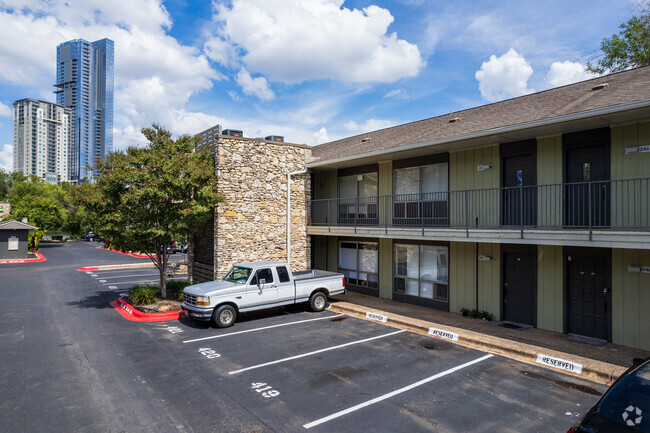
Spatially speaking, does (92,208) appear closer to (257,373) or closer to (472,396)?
(257,373)

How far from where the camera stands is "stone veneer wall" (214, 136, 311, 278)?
1535 centimetres

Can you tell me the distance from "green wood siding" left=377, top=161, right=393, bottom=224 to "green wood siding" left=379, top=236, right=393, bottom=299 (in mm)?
930

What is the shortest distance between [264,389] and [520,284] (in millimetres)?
8362

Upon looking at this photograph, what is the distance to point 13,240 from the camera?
32.6m

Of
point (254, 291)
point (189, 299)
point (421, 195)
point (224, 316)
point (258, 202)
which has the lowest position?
point (224, 316)

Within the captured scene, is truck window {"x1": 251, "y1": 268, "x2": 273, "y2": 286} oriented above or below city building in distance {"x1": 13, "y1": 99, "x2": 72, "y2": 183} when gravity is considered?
below

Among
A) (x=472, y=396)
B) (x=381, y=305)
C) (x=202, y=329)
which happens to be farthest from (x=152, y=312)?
(x=472, y=396)

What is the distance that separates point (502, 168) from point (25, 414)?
13.0m

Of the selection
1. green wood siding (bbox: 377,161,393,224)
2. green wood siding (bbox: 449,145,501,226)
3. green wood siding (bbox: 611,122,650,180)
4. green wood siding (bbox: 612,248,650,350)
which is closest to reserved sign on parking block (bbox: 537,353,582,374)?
green wood siding (bbox: 612,248,650,350)

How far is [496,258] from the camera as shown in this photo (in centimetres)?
1216

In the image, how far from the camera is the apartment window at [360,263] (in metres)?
16.4

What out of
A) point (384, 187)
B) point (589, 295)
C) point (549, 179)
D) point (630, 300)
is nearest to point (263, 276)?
point (384, 187)

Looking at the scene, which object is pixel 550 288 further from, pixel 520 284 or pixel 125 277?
pixel 125 277

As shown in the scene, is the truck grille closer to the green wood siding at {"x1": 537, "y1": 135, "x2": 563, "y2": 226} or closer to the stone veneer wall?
the stone veneer wall
